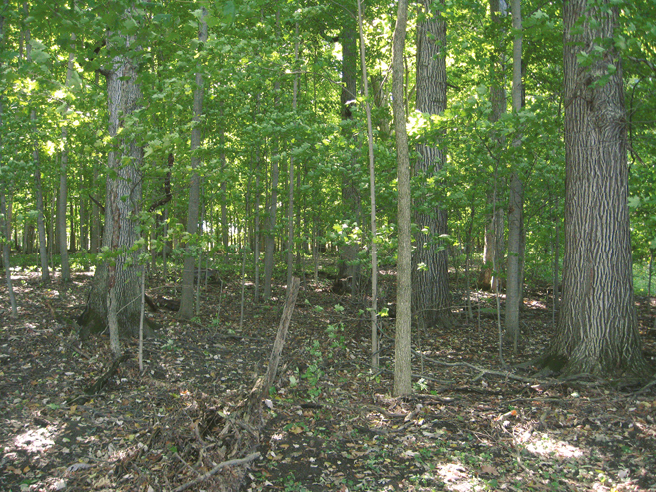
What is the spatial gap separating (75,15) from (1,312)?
6.29 meters

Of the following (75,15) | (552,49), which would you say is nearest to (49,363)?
(75,15)

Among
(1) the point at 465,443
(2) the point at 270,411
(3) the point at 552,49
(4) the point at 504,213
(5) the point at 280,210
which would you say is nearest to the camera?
(1) the point at 465,443

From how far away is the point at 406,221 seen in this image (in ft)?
16.8

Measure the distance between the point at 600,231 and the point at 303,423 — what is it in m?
4.11

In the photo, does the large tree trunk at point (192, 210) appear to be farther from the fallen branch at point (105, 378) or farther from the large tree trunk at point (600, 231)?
the large tree trunk at point (600, 231)

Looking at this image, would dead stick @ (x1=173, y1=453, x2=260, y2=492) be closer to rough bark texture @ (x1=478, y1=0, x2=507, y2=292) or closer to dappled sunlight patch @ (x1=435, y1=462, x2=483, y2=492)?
dappled sunlight patch @ (x1=435, y1=462, x2=483, y2=492)

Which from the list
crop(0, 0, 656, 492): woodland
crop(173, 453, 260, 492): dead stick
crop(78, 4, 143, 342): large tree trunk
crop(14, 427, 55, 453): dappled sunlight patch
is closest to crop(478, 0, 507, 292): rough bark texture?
crop(0, 0, 656, 492): woodland

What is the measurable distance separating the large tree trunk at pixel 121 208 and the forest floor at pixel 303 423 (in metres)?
0.50

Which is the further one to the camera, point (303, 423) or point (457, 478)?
point (303, 423)

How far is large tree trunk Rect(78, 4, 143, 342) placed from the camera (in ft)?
17.4

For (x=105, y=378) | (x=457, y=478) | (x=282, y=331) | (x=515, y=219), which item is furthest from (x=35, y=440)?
(x=515, y=219)

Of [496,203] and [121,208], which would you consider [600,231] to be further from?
[121,208]

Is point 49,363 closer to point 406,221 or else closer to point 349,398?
point 349,398

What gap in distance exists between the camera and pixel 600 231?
561cm
